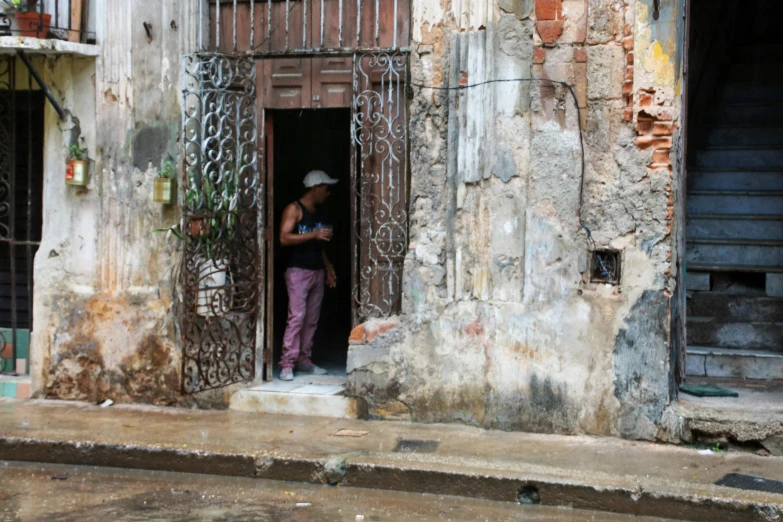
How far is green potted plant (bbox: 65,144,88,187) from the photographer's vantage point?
8.68 m

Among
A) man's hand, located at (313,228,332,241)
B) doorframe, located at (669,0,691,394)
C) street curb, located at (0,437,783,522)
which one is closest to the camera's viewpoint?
street curb, located at (0,437,783,522)

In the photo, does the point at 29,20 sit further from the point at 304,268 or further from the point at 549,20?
the point at 549,20

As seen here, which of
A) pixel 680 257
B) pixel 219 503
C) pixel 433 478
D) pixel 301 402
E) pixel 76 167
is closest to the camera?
pixel 219 503

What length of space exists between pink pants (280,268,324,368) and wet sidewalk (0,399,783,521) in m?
0.80

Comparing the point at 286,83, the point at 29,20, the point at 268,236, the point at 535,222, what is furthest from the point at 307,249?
the point at 29,20

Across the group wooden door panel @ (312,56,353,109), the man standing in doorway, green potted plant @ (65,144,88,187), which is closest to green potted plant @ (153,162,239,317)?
the man standing in doorway

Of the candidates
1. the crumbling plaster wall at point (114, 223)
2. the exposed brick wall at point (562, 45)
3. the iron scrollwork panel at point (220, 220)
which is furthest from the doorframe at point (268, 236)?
the exposed brick wall at point (562, 45)

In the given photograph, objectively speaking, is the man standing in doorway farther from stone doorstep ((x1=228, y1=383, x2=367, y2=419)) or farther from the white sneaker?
stone doorstep ((x1=228, y1=383, x2=367, y2=419))

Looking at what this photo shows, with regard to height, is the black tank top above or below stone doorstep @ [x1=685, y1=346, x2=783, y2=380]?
above

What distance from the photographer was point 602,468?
6.74 m

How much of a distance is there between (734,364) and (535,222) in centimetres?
235

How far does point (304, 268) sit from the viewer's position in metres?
9.09

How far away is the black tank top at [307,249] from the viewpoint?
904 centimetres

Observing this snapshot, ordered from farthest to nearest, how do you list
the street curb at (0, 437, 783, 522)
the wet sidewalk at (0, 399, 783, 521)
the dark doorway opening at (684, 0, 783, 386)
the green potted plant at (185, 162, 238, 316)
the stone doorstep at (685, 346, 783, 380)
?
the dark doorway opening at (684, 0, 783, 386) → the stone doorstep at (685, 346, 783, 380) → the green potted plant at (185, 162, 238, 316) → the wet sidewalk at (0, 399, 783, 521) → the street curb at (0, 437, 783, 522)
